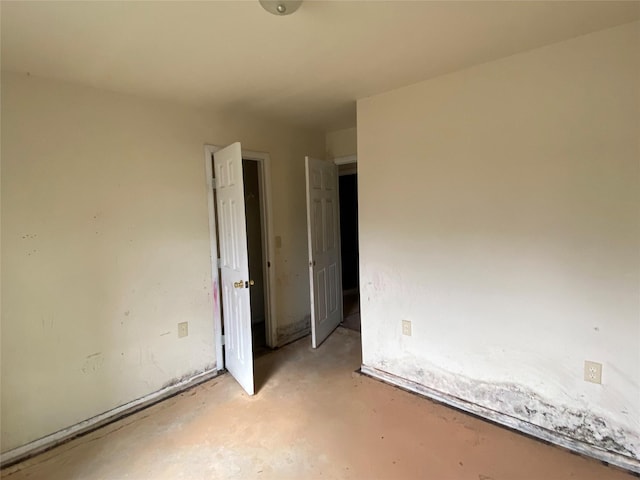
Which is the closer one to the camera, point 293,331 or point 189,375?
point 189,375

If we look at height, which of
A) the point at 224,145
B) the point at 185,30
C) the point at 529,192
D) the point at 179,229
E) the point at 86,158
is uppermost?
the point at 185,30

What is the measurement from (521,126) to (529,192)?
0.40 m

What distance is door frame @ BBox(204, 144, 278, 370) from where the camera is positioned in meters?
2.82

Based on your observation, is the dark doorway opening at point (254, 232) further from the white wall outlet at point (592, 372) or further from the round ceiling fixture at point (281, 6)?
the white wall outlet at point (592, 372)

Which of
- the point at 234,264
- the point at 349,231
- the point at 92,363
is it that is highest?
the point at 349,231

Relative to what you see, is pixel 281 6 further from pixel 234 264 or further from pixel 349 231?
pixel 349 231

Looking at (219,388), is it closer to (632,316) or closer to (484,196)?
(484,196)

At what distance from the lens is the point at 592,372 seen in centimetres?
186

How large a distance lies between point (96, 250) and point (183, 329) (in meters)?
0.89

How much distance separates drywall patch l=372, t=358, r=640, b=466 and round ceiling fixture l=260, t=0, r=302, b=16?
94.3 inches

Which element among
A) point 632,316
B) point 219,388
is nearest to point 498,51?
point 632,316

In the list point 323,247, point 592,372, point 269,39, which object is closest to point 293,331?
point 323,247

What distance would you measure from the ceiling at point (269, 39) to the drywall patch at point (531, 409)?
2.06m

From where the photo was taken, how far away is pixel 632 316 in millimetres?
1744
